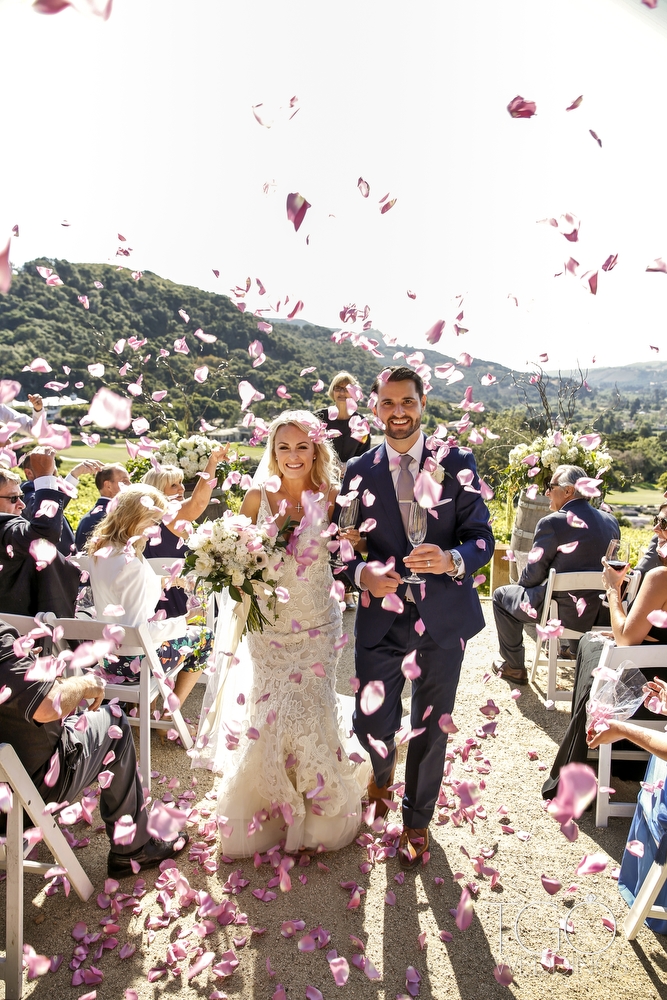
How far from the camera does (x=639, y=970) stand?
2.52 metres

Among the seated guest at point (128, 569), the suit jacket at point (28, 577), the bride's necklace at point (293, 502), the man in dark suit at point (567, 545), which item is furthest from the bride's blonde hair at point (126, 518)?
the man in dark suit at point (567, 545)

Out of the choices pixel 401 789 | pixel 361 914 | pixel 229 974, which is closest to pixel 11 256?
pixel 229 974

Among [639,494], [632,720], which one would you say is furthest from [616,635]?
[639,494]

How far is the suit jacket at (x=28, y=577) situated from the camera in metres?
3.85

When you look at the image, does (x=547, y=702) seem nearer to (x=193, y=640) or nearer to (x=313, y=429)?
(x=193, y=640)

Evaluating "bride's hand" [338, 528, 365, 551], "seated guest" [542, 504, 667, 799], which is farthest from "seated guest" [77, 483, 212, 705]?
"seated guest" [542, 504, 667, 799]

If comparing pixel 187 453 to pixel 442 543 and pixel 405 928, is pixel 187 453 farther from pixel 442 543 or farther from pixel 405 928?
pixel 405 928

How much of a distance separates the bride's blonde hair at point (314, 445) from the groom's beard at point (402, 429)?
38 centimetres

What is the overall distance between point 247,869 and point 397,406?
7.65ft

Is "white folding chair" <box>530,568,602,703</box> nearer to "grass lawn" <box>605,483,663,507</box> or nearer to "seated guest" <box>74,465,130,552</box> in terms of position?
"seated guest" <box>74,465,130,552</box>

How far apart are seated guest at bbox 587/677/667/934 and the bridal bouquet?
1.54m

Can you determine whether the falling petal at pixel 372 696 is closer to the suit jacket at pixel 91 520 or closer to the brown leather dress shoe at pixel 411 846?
the brown leather dress shoe at pixel 411 846

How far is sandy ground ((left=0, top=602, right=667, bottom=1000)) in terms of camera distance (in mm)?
2451

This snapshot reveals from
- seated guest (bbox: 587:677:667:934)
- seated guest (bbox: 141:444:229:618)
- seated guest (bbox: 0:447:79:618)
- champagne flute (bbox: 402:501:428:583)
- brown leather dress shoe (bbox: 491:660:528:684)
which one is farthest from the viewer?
brown leather dress shoe (bbox: 491:660:528:684)
